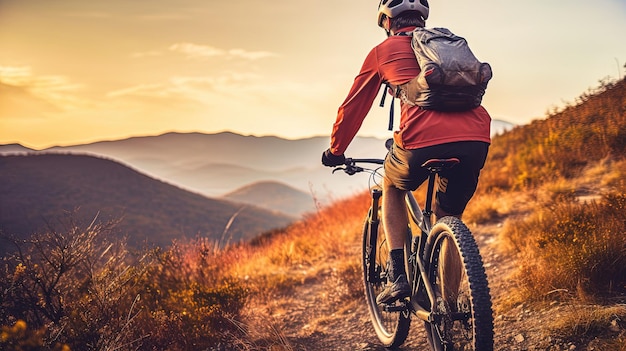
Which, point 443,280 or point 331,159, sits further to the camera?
point 331,159

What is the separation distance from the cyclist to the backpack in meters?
0.08

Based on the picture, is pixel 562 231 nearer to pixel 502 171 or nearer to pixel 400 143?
pixel 400 143

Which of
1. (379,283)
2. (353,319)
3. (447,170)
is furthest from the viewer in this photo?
(353,319)

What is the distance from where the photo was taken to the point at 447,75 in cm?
253

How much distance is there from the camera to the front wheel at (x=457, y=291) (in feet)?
7.68

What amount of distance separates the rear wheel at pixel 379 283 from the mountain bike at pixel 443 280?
0.06ft

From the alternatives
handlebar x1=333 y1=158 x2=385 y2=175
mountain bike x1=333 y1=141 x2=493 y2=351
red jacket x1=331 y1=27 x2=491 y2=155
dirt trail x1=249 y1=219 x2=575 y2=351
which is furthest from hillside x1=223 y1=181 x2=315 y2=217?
red jacket x1=331 y1=27 x2=491 y2=155

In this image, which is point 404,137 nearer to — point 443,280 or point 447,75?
point 447,75

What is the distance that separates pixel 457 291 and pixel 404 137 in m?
0.90

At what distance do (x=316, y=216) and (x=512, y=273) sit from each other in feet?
24.1

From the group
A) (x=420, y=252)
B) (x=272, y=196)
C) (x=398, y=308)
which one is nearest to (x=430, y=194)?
(x=420, y=252)

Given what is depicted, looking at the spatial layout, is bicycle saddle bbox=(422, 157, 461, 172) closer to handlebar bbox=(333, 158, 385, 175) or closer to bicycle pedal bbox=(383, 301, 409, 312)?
handlebar bbox=(333, 158, 385, 175)

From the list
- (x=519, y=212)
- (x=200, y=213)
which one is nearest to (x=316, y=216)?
(x=519, y=212)

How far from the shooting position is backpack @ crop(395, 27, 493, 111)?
2.54m
